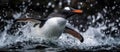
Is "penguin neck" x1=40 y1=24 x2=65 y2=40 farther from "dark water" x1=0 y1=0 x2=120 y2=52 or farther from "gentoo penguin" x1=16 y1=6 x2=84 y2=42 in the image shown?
"dark water" x1=0 y1=0 x2=120 y2=52

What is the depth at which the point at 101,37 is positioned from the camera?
10.2 metres

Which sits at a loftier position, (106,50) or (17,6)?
(17,6)

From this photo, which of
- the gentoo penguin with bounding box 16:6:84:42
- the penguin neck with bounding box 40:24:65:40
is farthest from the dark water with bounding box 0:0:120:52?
the penguin neck with bounding box 40:24:65:40

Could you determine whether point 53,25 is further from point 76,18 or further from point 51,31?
point 76,18

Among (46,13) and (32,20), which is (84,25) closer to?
(46,13)

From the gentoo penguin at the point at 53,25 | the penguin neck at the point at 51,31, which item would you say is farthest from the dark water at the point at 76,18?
the penguin neck at the point at 51,31

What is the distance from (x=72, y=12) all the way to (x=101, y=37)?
1.61 meters

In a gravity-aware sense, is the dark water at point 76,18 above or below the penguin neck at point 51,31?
above

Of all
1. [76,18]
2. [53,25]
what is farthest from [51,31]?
[76,18]

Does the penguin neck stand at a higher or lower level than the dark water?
lower

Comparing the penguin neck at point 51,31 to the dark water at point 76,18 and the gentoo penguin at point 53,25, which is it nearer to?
the gentoo penguin at point 53,25

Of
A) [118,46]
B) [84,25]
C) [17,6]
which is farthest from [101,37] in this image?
[17,6]

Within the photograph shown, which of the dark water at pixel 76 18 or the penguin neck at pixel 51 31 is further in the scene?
the dark water at pixel 76 18

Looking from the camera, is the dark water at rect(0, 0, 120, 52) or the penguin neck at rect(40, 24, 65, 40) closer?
the penguin neck at rect(40, 24, 65, 40)
